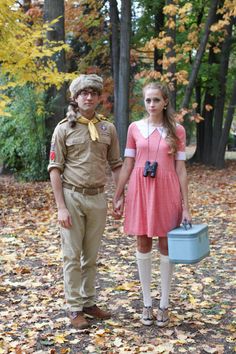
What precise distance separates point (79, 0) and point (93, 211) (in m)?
17.6

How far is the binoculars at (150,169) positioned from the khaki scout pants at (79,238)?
0.45m

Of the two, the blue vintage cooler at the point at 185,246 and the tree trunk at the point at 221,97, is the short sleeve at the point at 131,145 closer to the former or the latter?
the blue vintage cooler at the point at 185,246

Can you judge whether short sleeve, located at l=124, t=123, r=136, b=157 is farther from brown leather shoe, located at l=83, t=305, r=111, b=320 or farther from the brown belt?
brown leather shoe, located at l=83, t=305, r=111, b=320

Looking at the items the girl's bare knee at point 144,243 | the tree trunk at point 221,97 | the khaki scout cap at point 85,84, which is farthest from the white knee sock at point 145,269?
the tree trunk at point 221,97

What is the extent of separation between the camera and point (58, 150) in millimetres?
4023

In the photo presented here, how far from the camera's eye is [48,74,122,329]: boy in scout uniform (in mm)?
4020

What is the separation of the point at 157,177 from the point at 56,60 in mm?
10181

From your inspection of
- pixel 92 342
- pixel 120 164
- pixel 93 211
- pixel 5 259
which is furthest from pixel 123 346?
pixel 5 259

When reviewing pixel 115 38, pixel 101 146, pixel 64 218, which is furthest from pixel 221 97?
pixel 64 218

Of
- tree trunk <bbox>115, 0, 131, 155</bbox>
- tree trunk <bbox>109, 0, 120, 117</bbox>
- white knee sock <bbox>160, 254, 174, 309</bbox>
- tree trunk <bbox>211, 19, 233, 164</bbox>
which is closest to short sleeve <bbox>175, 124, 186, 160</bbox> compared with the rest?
white knee sock <bbox>160, 254, 174, 309</bbox>

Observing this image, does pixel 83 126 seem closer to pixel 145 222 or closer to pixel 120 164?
pixel 120 164

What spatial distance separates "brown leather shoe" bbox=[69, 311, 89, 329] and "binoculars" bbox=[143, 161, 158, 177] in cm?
128

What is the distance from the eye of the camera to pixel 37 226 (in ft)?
26.9

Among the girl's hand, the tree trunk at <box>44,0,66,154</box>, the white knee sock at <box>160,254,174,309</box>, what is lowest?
the white knee sock at <box>160,254,174,309</box>
